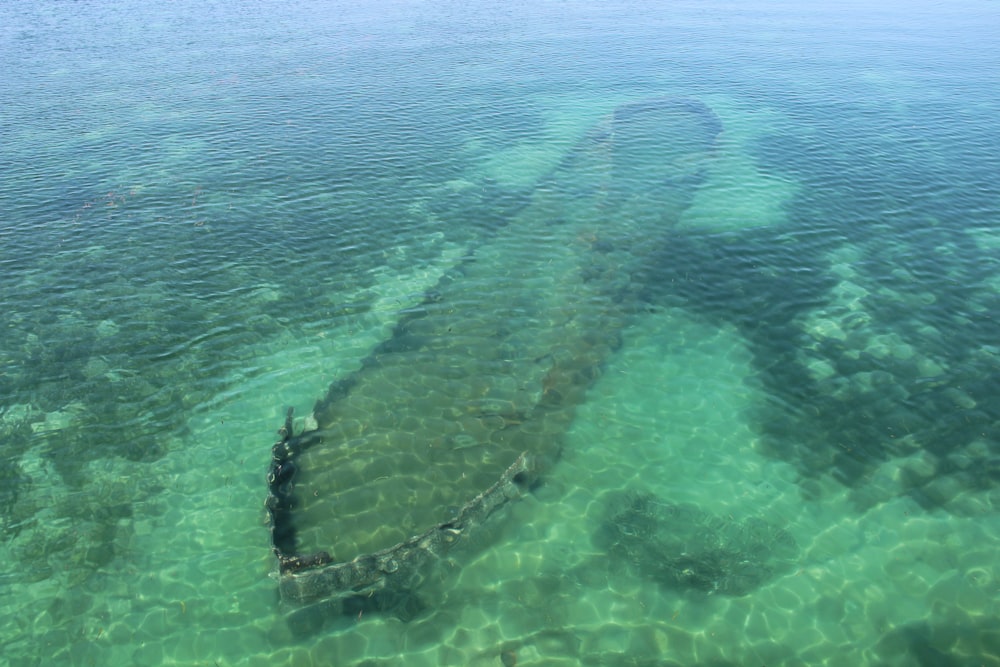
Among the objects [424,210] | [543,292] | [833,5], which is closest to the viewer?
[543,292]

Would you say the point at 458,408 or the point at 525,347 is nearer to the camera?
the point at 458,408

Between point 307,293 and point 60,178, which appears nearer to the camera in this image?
point 307,293

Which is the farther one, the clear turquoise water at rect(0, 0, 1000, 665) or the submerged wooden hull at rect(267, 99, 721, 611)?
the submerged wooden hull at rect(267, 99, 721, 611)

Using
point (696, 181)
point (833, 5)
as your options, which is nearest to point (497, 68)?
point (696, 181)

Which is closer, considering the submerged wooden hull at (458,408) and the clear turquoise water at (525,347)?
the clear turquoise water at (525,347)

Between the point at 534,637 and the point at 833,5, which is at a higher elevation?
the point at 534,637

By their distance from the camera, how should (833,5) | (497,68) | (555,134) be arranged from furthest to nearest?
(833,5) → (497,68) → (555,134)

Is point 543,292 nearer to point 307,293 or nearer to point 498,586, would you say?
point 307,293

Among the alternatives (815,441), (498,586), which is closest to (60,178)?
(498,586)
